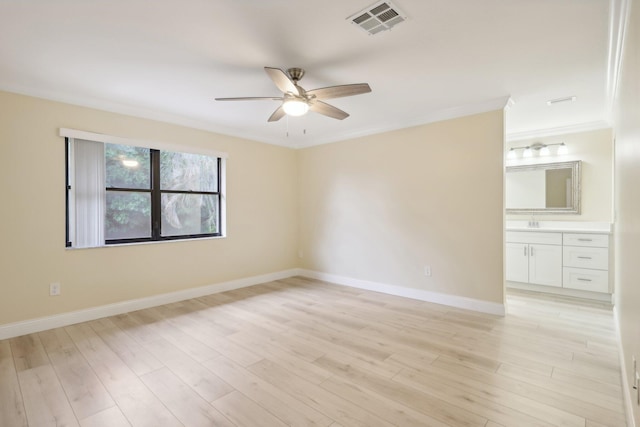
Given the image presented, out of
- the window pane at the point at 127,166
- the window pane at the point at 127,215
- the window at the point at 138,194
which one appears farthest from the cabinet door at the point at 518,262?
the window pane at the point at 127,166

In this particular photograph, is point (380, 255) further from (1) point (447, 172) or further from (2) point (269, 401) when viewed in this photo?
(2) point (269, 401)

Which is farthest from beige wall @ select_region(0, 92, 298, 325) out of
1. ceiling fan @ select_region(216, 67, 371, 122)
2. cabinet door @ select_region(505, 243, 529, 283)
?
cabinet door @ select_region(505, 243, 529, 283)

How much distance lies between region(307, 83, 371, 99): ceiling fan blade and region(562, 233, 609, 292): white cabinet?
3.69 m

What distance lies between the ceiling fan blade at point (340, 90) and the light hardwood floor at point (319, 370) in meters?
2.22

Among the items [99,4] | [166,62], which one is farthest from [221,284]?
[99,4]

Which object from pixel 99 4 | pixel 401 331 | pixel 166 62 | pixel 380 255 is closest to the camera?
pixel 99 4

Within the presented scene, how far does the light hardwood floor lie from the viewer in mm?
1811

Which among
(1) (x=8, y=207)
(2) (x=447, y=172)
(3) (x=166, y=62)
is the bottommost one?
(1) (x=8, y=207)

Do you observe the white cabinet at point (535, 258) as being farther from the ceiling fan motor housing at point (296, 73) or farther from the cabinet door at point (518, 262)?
the ceiling fan motor housing at point (296, 73)

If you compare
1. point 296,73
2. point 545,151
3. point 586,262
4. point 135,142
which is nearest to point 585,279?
point 586,262

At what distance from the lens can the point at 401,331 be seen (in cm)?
304

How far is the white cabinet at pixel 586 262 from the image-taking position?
3.88m

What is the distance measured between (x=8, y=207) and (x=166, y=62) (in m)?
2.14

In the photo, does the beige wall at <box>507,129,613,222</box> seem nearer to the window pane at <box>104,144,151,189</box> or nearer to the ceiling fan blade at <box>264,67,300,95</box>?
the ceiling fan blade at <box>264,67,300,95</box>
